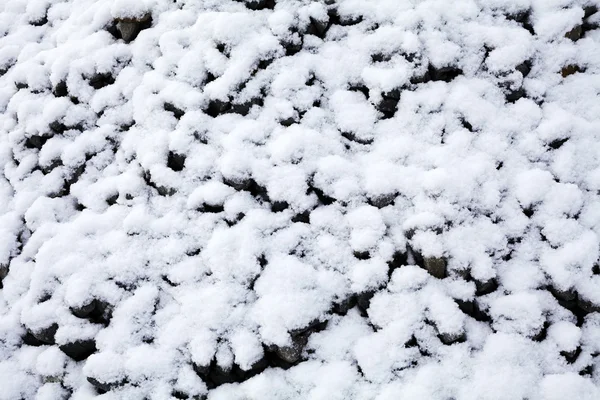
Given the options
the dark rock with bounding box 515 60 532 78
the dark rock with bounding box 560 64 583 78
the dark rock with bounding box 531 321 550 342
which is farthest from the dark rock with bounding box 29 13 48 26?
the dark rock with bounding box 531 321 550 342

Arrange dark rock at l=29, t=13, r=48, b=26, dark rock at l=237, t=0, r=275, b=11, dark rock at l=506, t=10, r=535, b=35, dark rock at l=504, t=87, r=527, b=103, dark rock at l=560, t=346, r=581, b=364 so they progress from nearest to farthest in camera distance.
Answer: dark rock at l=560, t=346, r=581, b=364, dark rock at l=504, t=87, r=527, b=103, dark rock at l=506, t=10, r=535, b=35, dark rock at l=237, t=0, r=275, b=11, dark rock at l=29, t=13, r=48, b=26

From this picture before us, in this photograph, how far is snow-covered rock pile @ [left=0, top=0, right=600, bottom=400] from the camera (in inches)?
49.5

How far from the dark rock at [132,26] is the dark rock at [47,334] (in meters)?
1.05

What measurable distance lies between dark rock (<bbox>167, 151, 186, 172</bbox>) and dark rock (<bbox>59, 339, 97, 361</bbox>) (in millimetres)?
555

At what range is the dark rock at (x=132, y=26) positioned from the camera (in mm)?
1842

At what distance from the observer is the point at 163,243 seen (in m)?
1.46

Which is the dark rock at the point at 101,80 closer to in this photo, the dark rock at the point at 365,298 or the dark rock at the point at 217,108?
the dark rock at the point at 217,108

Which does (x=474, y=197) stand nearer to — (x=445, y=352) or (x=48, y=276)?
(x=445, y=352)

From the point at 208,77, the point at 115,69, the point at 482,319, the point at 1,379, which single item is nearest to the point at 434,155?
the point at 482,319

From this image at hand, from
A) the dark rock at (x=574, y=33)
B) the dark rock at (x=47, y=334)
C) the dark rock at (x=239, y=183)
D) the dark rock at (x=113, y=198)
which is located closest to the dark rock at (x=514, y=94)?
the dark rock at (x=574, y=33)

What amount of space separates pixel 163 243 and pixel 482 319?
0.89 metres

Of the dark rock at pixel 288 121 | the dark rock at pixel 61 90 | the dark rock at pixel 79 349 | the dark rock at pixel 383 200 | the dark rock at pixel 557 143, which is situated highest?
the dark rock at pixel 557 143

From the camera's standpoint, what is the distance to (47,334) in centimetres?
140

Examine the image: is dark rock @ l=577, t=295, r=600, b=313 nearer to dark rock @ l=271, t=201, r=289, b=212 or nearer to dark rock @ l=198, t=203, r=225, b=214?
dark rock @ l=271, t=201, r=289, b=212
